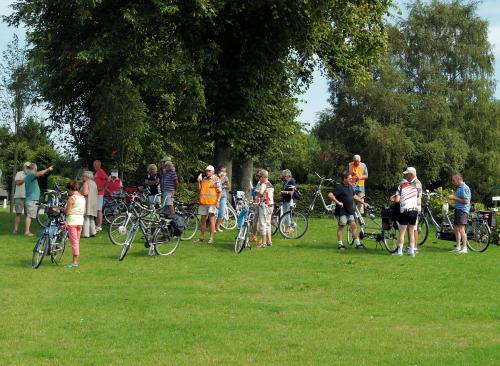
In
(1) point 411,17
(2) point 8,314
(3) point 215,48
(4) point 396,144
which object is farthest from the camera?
(1) point 411,17

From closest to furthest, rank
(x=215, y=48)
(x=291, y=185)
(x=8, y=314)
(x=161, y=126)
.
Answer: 1. (x=8, y=314)
2. (x=291, y=185)
3. (x=215, y=48)
4. (x=161, y=126)

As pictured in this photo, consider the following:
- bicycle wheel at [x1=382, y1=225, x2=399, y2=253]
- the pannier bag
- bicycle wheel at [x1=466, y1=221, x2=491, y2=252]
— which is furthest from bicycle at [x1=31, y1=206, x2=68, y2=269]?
bicycle wheel at [x1=466, y1=221, x2=491, y2=252]

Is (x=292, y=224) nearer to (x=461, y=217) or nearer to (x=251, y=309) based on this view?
(x=461, y=217)

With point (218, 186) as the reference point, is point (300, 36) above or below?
above

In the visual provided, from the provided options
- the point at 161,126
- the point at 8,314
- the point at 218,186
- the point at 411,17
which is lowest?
the point at 8,314

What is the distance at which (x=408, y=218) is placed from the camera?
16.6 m

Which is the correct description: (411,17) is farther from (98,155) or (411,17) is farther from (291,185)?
(291,185)

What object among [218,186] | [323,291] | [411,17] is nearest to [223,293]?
[323,291]

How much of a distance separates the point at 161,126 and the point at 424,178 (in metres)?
26.8

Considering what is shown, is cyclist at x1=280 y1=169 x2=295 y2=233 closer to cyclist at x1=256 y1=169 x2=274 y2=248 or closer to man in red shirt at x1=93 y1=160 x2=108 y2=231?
cyclist at x1=256 y1=169 x2=274 y2=248

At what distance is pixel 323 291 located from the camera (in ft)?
40.0

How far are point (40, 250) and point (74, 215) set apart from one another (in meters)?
0.96

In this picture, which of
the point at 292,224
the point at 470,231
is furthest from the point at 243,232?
the point at 470,231

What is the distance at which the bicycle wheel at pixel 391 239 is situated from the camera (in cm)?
1756
